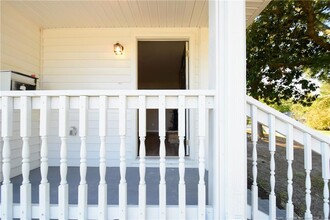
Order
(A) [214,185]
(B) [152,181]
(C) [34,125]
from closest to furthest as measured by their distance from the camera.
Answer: (A) [214,185]
(B) [152,181]
(C) [34,125]

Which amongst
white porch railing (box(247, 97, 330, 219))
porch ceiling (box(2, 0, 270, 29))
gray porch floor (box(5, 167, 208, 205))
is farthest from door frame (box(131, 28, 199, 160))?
white porch railing (box(247, 97, 330, 219))

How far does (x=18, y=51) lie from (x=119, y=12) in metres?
1.57

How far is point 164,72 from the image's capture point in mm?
8758

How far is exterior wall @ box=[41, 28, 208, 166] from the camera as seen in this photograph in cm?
381

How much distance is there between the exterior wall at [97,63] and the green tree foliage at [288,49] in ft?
7.16

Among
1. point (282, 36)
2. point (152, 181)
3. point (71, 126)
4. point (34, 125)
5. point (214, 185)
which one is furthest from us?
point (282, 36)

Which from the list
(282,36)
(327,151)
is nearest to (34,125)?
(327,151)

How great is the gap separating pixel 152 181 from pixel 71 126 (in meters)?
1.83

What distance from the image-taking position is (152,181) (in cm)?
285

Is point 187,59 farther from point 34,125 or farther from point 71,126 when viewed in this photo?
point 34,125

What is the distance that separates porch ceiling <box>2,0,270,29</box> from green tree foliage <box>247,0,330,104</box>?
237cm

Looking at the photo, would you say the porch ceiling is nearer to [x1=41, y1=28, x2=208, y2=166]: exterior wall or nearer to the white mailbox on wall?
[x1=41, y1=28, x2=208, y2=166]: exterior wall

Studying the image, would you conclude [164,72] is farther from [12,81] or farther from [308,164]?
[308,164]

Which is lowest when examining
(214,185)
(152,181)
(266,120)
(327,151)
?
(152,181)
